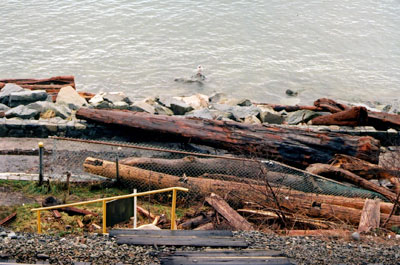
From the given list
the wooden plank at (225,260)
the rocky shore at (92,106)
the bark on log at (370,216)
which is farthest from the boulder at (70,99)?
the wooden plank at (225,260)

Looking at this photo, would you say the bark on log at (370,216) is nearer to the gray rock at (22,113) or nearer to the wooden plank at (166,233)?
the wooden plank at (166,233)

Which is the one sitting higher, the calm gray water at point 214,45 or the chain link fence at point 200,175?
the calm gray water at point 214,45

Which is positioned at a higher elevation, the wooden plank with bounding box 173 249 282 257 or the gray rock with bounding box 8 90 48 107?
the gray rock with bounding box 8 90 48 107

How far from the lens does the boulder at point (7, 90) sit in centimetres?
1783

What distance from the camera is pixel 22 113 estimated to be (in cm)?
1577

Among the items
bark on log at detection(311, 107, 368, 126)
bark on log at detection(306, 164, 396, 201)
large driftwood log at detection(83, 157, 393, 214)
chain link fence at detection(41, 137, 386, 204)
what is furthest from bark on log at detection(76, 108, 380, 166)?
bark on log at detection(311, 107, 368, 126)

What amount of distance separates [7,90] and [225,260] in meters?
13.4

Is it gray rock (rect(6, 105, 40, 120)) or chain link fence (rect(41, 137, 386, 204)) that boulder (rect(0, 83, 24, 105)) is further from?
chain link fence (rect(41, 137, 386, 204))

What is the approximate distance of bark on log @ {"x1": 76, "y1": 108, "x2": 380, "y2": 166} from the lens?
44.9ft

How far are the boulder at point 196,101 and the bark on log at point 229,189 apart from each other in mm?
8086

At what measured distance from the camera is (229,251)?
27.5 feet

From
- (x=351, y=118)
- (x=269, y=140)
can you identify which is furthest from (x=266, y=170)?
(x=351, y=118)

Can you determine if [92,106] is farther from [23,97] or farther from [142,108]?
[23,97]

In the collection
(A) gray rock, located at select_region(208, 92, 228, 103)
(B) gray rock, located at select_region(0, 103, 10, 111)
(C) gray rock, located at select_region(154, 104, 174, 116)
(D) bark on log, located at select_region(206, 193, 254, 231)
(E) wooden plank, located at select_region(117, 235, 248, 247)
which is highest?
(B) gray rock, located at select_region(0, 103, 10, 111)
